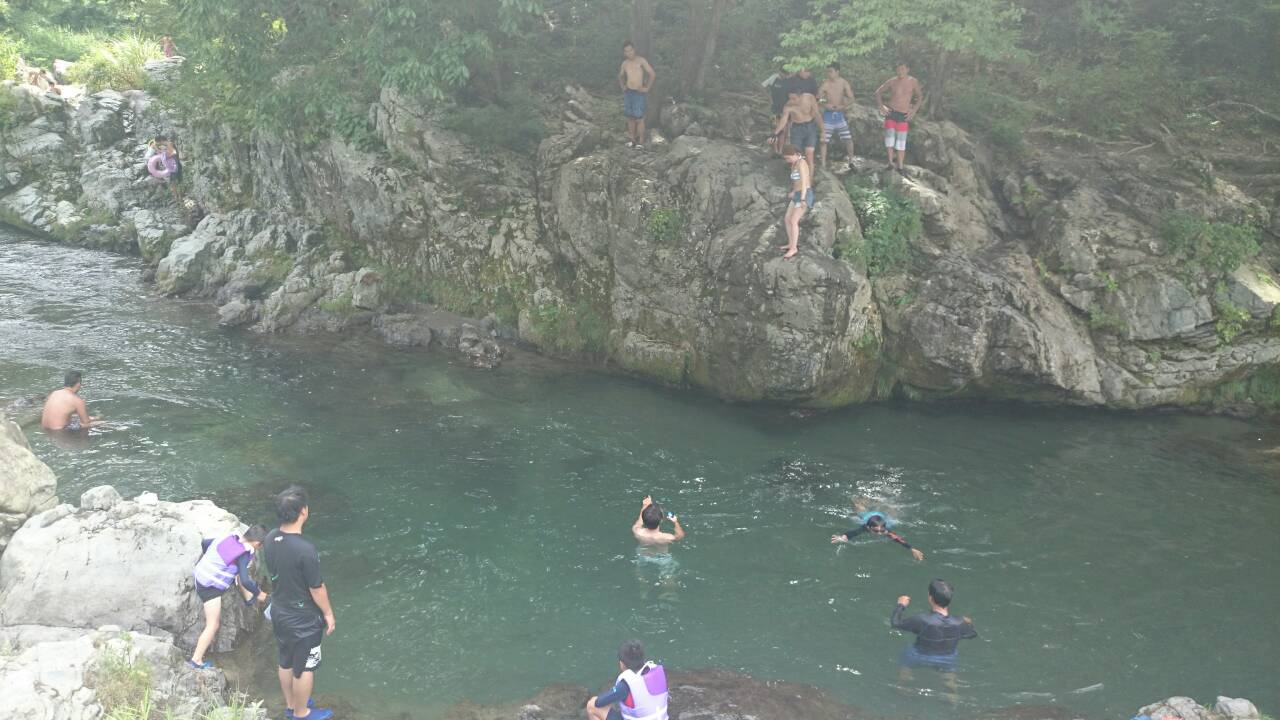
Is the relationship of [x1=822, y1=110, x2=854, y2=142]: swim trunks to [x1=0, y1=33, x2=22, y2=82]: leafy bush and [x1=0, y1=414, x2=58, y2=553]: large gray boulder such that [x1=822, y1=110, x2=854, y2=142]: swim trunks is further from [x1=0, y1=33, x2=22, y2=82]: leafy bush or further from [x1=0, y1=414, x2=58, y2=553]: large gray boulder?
[x1=0, y1=33, x2=22, y2=82]: leafy bush

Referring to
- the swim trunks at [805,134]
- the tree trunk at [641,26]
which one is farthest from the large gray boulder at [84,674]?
the tree trunk at [641,26]

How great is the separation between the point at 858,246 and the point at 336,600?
430 inches

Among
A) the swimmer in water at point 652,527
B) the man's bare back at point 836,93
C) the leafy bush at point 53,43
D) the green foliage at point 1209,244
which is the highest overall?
the leafy bush at point 53,43

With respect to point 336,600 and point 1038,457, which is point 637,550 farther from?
point 1038,457

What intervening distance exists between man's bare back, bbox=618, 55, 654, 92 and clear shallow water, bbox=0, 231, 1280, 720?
20.1 feet

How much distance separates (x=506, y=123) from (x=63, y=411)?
34.1ft

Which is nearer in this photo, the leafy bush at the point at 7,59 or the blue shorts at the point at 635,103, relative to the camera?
the blue shorts at the point at 635,103

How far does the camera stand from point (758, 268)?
15.6 m

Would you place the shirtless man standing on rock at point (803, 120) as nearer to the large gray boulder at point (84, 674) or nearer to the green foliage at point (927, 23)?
the green foliage at point (927, 23)

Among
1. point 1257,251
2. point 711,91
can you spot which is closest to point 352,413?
point 711,91

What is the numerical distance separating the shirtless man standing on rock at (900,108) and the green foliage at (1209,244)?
5317 mm

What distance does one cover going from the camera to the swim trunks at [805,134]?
16.6m

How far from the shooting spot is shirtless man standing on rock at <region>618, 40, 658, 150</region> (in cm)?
1786

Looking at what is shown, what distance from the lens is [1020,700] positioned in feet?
29.8
